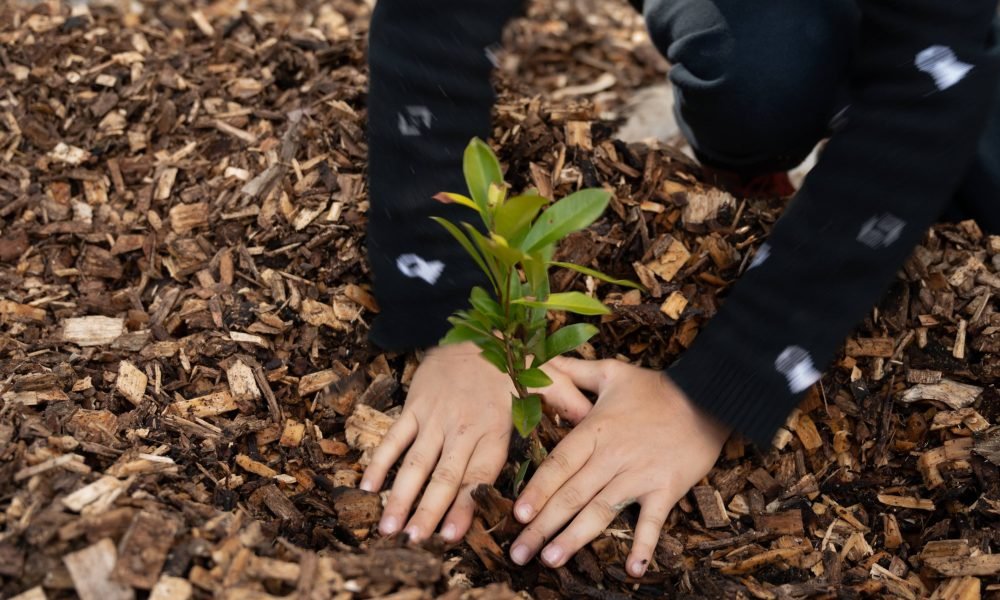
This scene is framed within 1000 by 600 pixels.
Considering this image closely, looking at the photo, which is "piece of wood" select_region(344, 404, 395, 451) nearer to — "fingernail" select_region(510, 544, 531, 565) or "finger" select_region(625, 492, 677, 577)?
"fingernail" select_region(510, 544, 531, 565)

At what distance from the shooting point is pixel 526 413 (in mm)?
1331

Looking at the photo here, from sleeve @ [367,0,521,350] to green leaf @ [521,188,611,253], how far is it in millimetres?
491

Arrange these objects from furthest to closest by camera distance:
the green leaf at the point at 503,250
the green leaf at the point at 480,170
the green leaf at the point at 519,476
Answer: the green leaf at the point at 519,476 < the green leaf at the point at 480,170 < the green leaf at the point at 503,250

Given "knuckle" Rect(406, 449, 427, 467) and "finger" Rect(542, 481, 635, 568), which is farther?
"knuckle" Rect(406, 449, 427, 467)

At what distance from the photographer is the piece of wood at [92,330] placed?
1677 millimetres

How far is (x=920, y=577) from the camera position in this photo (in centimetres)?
148

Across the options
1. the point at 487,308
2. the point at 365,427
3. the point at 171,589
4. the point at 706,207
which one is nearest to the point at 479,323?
the point at 487,308

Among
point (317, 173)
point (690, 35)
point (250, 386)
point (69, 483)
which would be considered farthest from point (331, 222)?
point (690, 35)

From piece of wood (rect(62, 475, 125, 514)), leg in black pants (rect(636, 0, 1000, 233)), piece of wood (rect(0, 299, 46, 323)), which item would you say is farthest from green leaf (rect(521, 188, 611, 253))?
piece of wood (rect(0, 299, 46, 323))

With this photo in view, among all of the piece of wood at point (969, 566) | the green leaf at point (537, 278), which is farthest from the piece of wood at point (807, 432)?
the green leaf at point (537, 278)

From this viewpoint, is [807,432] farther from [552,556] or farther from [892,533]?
[552,556]

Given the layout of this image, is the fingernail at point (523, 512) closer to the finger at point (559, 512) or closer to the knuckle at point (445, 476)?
the finger at point (559, 512)

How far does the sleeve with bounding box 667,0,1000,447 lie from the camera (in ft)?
4.79

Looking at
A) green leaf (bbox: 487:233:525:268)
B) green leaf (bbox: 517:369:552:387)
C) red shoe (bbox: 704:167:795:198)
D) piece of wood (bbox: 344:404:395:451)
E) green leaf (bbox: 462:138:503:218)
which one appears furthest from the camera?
red shoe (bbox: 704:167:795:198)
